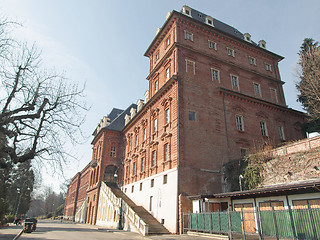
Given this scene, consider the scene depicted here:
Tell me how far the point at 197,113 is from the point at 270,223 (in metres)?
13.1

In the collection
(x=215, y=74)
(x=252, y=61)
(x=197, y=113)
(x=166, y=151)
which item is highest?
(x=252, y=61)

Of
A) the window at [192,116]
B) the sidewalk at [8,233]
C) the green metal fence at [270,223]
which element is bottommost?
the sidewalk at [8,233]

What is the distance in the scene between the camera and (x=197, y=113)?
23.9 m

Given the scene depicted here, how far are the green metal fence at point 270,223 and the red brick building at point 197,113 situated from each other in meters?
3.70

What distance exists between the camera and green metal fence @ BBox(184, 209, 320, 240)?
35.7ft

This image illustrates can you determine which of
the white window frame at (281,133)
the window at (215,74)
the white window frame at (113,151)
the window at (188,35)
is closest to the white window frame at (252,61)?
the window at (215,74)

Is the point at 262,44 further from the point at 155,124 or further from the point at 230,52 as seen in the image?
the point at 155,124

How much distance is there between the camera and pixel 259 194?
15109mm

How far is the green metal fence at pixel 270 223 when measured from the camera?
10867 millimetres

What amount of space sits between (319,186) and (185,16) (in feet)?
74.0

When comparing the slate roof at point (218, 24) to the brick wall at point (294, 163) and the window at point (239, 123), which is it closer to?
the window at point (239, 123)

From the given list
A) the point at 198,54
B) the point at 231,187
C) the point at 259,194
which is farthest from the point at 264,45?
the point at 259,194

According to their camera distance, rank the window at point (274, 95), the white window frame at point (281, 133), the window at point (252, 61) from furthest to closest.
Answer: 1. the window at point (252, 61)
2. the window at point (274, 95)
3. the white window frame at point (281, 133)

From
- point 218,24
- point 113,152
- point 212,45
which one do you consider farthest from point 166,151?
point 113,152
